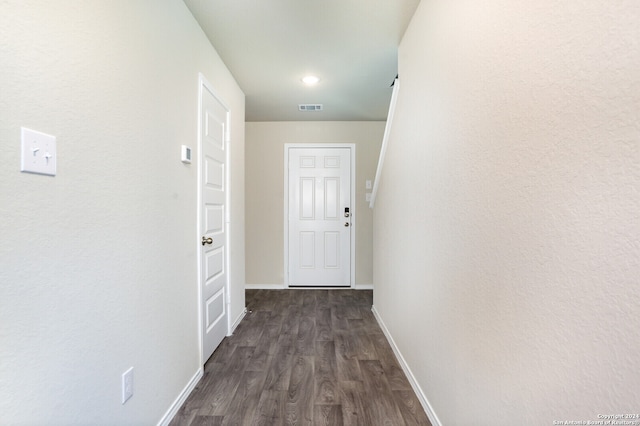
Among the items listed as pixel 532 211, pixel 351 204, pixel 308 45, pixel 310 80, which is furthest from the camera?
pixel 351 204

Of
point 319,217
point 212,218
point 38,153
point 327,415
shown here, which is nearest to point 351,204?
point 319,217

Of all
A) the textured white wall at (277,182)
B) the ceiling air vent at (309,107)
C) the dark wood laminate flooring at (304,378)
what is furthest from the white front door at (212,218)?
the textured white wall at (277,182)

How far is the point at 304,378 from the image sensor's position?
1968 mm

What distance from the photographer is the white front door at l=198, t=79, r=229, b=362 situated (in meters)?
2.07

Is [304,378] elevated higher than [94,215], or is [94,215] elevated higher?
[94,215]

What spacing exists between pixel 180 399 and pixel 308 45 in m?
2.44

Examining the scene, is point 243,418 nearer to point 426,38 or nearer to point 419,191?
point 419,191

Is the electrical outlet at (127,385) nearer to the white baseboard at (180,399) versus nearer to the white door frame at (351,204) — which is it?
the white baseboard at (180,399)

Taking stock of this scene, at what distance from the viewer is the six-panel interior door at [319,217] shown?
4.22 metres

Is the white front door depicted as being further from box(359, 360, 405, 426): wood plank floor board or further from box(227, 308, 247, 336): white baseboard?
box(359, 360, 405, 426): wood plank floor board

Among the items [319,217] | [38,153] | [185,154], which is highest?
[185,154]

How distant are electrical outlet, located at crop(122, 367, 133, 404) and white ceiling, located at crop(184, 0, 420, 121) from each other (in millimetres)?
1960

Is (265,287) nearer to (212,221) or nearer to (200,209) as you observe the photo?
(212,221)

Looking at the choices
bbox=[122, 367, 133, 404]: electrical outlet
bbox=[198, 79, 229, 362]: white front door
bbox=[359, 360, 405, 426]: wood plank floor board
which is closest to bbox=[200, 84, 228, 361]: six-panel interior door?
bbox=[198, 79, 229, 362]: white front door
